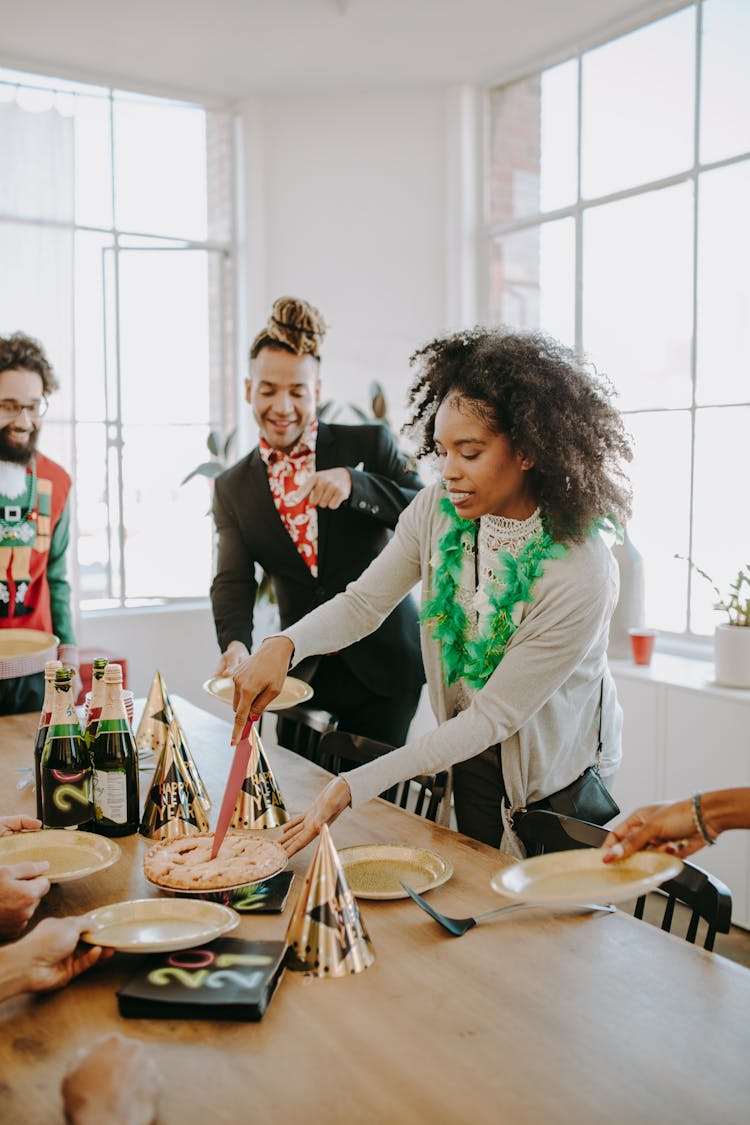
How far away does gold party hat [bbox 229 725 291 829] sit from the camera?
5.36ft

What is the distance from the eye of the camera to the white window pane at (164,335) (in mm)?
4480

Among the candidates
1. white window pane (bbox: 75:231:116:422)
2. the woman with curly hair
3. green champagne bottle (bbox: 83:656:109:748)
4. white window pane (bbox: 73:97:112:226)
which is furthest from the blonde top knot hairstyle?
white window pane (bbox: 73:97:112:226)

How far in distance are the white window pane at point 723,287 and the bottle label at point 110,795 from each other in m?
2.71

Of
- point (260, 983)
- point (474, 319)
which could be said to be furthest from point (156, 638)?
point (260, 983)

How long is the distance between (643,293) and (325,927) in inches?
127

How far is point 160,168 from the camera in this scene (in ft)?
14.8

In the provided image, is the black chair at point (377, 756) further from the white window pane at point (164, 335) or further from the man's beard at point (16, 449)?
the white window pane at point (164, 335)

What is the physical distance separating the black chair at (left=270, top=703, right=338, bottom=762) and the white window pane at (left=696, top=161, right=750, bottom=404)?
200cm

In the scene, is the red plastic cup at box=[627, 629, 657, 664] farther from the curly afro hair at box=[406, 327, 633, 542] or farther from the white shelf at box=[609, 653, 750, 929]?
the curly afro hair at box=[406, 327, 633, 542]

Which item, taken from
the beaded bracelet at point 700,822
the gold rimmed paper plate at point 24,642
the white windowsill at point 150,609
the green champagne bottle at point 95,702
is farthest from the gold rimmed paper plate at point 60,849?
the white windowsill at point 150,609

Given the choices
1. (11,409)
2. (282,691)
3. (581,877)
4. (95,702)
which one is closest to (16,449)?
(11,409)

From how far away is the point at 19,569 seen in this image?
2.77m

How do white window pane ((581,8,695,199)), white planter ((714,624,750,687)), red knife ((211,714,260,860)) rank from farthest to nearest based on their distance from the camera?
1. white window pane ((581,8,695,199))
2. white planter ((714,624,750,687))
3. red knife ((211,714,260,860))

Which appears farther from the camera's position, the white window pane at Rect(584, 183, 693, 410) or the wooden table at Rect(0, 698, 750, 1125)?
the white window pane at Rect(584, 183, 693, 410)
